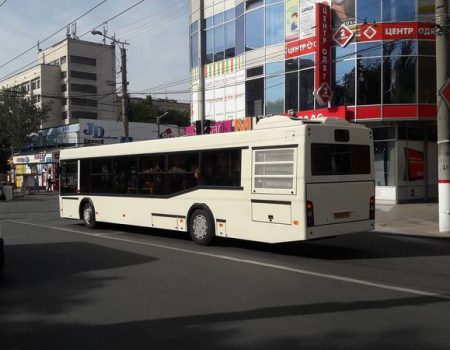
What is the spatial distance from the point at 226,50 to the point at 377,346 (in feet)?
91.5

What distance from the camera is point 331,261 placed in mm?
10242

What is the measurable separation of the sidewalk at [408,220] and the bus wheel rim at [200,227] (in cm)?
588

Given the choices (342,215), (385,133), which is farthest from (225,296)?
(385,133)

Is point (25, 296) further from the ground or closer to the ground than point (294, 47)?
closer to the ground

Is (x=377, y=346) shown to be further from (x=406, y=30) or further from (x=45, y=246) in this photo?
(x=406, y=30)

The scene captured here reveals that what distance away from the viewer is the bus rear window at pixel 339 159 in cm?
1029

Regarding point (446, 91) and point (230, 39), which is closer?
point (446, 91)

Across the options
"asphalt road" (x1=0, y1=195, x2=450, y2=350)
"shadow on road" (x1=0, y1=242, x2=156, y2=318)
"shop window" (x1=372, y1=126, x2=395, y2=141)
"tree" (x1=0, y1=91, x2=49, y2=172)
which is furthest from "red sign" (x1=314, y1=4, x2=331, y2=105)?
"tree" (x1=0, y1=91, x2=49, y2=172)

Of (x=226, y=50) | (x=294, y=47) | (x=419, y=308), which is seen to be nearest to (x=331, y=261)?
(x=419, y=308)

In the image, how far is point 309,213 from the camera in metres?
10.0

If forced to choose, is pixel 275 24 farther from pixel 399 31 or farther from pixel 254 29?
pixel 399 31

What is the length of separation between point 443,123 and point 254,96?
15880 millimetres

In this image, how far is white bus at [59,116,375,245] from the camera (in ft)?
A: 33.5

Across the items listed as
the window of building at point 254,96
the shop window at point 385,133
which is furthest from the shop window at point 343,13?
the window of building at point 254,96
